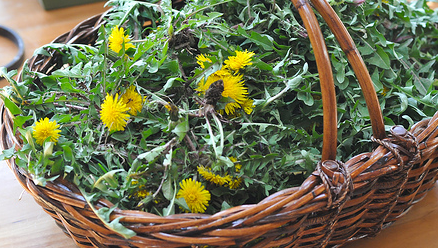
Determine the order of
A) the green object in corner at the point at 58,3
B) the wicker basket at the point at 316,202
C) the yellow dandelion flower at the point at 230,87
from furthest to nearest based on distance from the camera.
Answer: the green object in corner at the point at 58,3, the yellow dandelion flower at the point at 230,87, the wicker basket at the point at 316,202

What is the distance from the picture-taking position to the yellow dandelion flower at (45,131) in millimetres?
554

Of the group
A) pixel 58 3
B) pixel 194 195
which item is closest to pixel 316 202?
pixel 194 195

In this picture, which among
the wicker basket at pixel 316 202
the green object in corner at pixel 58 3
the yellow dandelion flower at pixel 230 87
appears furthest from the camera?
the green object in corner at pixel 58 3

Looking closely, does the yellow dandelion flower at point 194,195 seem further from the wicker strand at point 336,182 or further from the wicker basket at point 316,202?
the wicker strand at point 336,182

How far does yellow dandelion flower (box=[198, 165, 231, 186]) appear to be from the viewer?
0.53 m

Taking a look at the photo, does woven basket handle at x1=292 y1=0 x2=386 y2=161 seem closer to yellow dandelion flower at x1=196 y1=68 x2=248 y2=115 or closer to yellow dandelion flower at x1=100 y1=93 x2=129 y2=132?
yellow dandelion flower at x1=196 y1=68 x2=248 y2=115

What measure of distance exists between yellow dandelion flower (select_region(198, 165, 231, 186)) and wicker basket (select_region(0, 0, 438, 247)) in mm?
63

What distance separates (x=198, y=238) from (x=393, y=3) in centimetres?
65

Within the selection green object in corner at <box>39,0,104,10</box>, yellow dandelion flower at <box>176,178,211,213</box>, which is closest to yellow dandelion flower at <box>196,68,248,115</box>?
yellow dandelion flower at <box>176,178,211,213</box>

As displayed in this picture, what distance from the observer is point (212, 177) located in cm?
53

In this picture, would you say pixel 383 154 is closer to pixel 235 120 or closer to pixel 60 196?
pixel 235 120

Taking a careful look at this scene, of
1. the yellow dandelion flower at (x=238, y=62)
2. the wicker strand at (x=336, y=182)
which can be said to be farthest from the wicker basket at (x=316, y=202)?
the yellow dandelion flower at (x=238, y=62)

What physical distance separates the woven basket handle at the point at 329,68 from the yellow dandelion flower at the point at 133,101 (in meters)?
0.24

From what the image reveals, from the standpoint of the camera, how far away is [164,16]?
0.70m
